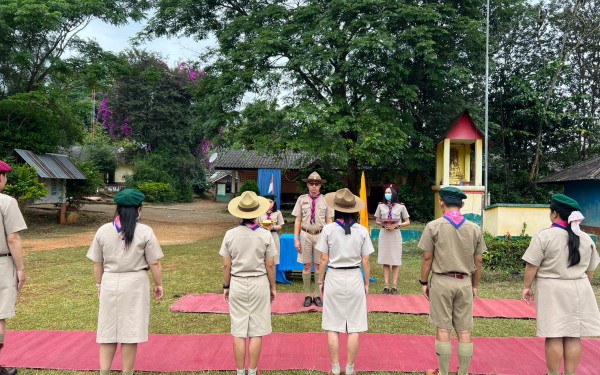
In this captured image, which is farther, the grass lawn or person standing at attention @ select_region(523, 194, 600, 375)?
the grass lawn

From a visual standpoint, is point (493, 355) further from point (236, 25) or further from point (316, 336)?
point (236, 25)

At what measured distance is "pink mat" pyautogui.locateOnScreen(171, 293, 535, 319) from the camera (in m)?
5.98

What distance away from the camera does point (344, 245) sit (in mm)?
4004

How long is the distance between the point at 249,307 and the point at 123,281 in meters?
1.07

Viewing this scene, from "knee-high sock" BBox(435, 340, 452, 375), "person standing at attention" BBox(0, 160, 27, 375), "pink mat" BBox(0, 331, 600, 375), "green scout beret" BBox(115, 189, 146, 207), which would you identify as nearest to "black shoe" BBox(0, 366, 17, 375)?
"person standing at attention" BBox(0, 160, 27, 375)

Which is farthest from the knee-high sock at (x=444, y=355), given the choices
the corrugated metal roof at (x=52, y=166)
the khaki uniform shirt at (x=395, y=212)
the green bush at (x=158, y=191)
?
the green bush at (x=158, y=191)

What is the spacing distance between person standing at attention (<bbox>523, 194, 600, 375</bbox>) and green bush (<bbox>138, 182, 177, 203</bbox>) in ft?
97.7

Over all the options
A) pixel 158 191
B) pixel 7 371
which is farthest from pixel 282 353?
pixel 158 191

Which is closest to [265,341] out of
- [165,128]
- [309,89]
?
[309,89]

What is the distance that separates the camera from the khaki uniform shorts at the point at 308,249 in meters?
6.32

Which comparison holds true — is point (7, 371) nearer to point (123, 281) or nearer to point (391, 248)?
point (123, 281)

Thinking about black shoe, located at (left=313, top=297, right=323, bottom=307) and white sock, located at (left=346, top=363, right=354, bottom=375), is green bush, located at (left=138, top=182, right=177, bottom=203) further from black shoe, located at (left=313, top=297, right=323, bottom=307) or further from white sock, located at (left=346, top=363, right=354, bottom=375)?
white sock, located at (left=346, top=363, right=354, bottom=375)

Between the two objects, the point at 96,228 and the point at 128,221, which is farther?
the point at 96,228

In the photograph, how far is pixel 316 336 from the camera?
16.2ft
